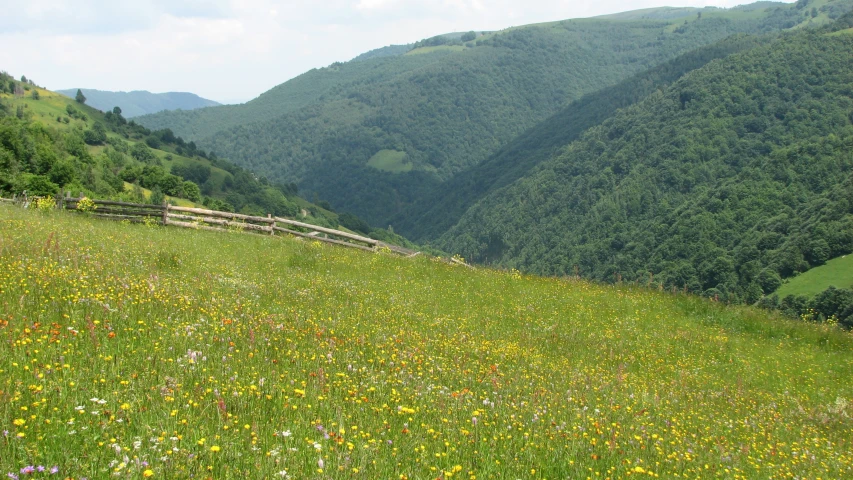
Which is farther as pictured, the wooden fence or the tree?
the tree

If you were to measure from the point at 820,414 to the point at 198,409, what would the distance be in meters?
10.2

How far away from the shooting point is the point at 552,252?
588ft

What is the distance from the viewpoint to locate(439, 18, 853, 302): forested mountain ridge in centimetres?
10150

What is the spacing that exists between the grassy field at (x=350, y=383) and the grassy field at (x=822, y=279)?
78110 mm

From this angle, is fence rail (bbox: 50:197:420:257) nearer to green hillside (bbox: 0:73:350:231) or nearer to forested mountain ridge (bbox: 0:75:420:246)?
green hillside (bbox: 0:73:350:231)

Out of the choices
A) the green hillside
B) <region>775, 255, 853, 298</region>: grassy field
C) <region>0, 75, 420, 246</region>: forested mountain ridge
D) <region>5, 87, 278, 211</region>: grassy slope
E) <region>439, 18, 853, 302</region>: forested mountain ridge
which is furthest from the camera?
<region>5, 87, 278, 211</region>: grassy slope

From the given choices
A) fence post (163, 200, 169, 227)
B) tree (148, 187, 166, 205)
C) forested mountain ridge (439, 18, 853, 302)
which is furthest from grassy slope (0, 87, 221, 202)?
fence post (163, 200, 169, 227)

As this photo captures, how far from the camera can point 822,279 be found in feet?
285

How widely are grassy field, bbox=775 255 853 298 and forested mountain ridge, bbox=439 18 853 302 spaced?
7.15 ft

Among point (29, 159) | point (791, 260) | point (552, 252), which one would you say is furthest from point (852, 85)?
point (29, 159)

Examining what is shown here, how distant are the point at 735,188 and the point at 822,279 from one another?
5221 cm

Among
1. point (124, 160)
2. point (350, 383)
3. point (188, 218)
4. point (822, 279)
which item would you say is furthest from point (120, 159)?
point (350, 383)

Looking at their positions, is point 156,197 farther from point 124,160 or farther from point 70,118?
point 70,118

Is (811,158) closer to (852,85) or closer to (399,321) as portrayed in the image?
(852,85)
